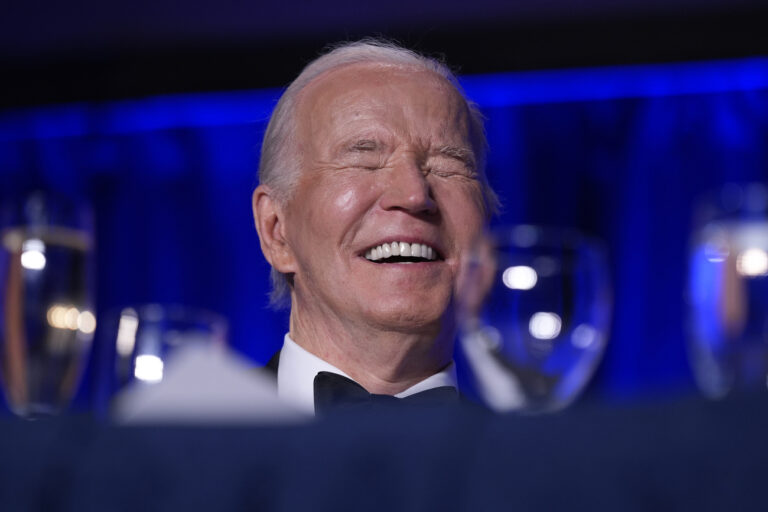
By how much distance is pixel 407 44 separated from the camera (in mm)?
4523

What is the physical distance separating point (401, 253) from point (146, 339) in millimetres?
868

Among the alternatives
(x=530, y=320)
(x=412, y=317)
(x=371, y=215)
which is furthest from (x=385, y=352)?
(x=530, y=320)

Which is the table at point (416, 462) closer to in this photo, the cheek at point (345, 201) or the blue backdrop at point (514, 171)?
the cheek at point (345, 201)

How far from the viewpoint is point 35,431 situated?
0.37 meters

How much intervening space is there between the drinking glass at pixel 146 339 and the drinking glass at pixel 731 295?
441mm

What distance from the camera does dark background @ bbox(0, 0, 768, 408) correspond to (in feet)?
14.9

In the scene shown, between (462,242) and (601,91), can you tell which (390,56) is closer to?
(462,242)

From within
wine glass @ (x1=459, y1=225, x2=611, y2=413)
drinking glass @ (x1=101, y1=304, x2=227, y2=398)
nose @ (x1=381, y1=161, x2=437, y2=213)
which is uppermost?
nose @ (x1=381, y1=161, x2=437, y2=213)

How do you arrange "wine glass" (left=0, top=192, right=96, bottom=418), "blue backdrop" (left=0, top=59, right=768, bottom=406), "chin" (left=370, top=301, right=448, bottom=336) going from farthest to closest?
"blue backdrop" (left=0, top=59, right=768, bottom=406) < "chin" (left=370, top=301, right=448, bottom=336) < "wine glass" (left=0, top=192, right=96, bottom=418)

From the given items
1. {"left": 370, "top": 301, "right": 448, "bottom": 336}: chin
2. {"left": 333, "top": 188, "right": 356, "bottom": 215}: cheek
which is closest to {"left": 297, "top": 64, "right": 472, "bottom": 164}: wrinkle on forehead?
{"left": 333, "top": 188, "right": 356, "bottom": 215}: cheek

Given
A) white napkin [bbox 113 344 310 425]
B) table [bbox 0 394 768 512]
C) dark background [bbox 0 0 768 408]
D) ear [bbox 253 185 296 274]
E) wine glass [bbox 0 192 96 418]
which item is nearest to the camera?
table [bbox 0 394 768 512]

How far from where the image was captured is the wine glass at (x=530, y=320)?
1.73 feet

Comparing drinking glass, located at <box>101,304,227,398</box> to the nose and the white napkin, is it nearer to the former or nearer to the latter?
the white napkin

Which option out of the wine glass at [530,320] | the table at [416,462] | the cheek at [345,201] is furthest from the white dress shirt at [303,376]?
the table at [416,462]
